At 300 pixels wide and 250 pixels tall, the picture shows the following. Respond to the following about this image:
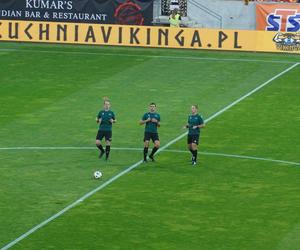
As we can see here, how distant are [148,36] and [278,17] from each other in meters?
7.76

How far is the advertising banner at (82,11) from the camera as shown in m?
68.3

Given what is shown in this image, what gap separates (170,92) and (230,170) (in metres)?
14.4

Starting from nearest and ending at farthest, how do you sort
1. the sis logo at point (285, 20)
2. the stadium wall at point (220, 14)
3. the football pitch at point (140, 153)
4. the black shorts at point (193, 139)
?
the football pitch at point (140, 153) → the black shorts at point (193, 139) → the sis logo at point (285, 20) → the stadium wall at point (220, 14)

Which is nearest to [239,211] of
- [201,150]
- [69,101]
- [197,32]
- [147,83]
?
[201,150]

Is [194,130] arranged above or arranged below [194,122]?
below

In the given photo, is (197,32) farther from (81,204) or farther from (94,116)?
(81,204)

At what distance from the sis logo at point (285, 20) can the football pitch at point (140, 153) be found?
150 inches

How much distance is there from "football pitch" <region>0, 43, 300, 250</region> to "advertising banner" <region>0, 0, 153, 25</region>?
5880 mm

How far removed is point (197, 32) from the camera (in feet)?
204

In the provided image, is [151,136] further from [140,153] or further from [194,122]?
[140,153]

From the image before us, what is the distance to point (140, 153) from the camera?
3931cm

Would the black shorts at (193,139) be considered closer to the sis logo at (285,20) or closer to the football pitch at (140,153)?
the football pitch at (140,153)

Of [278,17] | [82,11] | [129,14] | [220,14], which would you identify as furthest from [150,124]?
[82,11]

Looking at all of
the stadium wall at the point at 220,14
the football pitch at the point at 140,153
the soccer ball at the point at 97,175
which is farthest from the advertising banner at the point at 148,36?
the soccer ball at the point at 97,175
